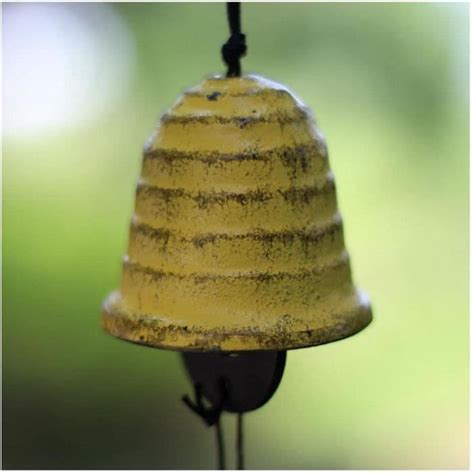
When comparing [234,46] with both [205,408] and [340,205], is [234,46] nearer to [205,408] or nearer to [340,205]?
[205,408]

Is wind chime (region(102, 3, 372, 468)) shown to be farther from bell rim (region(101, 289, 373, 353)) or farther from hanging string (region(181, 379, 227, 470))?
hanging string (region(181, 379, 227, 470))

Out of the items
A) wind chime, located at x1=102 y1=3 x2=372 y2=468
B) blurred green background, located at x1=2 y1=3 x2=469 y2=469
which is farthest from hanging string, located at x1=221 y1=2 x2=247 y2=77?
blurred green background, located at x1=2 y1=3 x2=469 y2=469

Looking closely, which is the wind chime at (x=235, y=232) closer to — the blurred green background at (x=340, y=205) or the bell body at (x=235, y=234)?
the bell body at (x=235, y=234)

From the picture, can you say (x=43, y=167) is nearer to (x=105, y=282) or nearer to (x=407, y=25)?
(x=105, y=282)

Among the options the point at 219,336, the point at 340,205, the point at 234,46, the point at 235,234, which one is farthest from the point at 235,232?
the point at 340,205

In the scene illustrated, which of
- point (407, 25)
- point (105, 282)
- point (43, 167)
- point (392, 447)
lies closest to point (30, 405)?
point (105, 282)

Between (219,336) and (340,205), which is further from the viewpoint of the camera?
(340,205)

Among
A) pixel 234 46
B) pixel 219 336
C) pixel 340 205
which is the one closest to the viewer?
pixel 219 336

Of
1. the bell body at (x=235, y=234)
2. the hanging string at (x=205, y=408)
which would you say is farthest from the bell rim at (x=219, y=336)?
the hanging string at (x=205, y=408)
